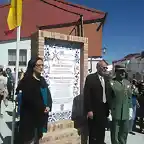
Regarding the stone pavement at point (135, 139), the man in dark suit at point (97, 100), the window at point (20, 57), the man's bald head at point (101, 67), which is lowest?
the stone pavement at point (135, 139)

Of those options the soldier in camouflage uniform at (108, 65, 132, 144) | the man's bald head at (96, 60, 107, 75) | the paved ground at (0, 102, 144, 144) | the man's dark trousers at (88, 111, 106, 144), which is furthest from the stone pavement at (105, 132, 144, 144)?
the man's bald head at (96, 60, 107, 75)

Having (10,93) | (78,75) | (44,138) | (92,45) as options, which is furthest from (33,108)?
(92,45)

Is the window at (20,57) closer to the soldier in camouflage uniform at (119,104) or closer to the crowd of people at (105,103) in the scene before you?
the crowd of people at (105,103)

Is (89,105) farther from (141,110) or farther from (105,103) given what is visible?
(141,110)

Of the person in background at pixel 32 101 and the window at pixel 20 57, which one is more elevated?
the window at pixel 20 57

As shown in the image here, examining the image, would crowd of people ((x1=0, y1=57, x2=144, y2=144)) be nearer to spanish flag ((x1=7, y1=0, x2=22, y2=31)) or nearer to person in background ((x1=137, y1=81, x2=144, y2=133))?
spanish flag ((x1=7, y1=0, x2=22, y2=31))

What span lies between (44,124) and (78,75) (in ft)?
→ 4.80

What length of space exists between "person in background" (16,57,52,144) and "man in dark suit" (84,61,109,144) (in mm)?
848

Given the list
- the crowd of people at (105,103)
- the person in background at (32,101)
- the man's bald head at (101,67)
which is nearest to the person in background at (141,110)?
→ the crowd of people at (105,103)

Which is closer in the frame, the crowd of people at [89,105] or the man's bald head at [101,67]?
the crowd of people at [89,105]

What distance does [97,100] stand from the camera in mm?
5094

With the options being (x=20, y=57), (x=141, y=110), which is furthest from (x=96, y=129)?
(x=20, y=57)

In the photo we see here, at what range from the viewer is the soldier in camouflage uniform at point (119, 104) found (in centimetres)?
525

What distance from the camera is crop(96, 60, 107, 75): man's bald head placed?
5070mm
